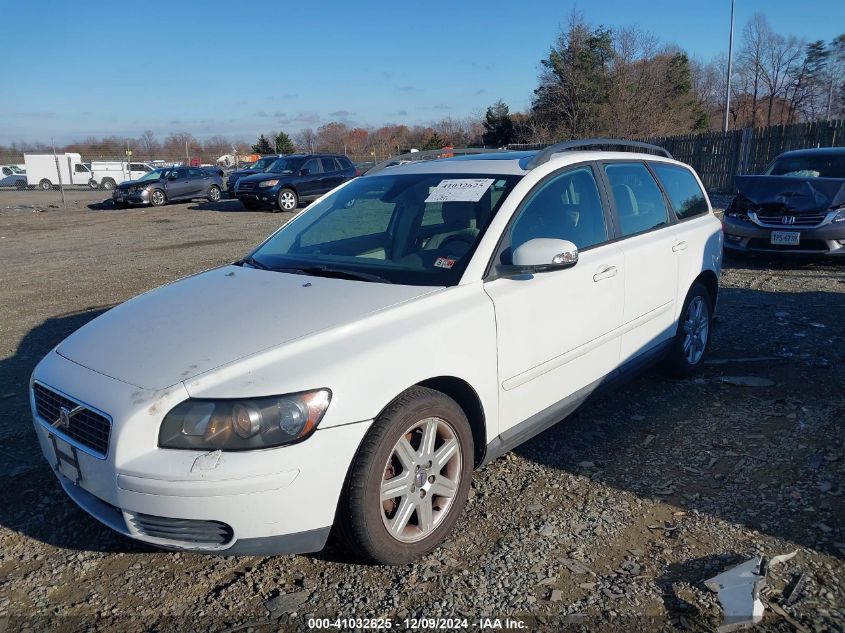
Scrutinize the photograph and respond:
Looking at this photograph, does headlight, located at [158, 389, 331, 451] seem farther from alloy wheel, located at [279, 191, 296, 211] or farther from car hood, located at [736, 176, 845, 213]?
alloy wheel, located at [279, 191, 296, 211]

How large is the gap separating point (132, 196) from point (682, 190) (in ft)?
75.4

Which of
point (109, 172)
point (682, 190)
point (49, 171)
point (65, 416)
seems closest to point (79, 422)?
point (65, 416)

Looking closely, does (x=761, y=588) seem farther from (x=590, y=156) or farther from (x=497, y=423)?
(x=590, y=156)

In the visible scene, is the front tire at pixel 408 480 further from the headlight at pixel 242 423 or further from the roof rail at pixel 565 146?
the roof rail at pixel 565 146

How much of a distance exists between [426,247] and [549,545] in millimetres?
1614

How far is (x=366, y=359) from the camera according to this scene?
2.62 metres

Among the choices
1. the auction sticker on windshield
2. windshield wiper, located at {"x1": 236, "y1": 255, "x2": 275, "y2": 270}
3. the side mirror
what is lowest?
windshield wiper, located at {"x1": 236, "y1": 255, "x2": 275, "y2": 270}

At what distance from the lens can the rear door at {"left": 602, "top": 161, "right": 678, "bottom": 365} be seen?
4.13 m

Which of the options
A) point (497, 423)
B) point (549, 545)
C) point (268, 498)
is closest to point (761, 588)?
point (549, 545)

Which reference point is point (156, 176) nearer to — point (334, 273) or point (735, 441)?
point (334, 273)

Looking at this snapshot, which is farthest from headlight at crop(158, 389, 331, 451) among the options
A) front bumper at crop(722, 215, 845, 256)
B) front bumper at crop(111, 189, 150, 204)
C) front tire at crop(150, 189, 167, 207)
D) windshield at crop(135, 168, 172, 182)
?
windshield at crop(135, 168, 172, 182)

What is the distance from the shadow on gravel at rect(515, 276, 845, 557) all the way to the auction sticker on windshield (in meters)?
1.43

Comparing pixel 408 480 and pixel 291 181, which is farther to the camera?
pixel 291 181

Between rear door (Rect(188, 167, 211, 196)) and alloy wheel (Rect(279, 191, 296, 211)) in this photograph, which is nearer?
alloy wheel (Rect(279, 191, 296, 211))
